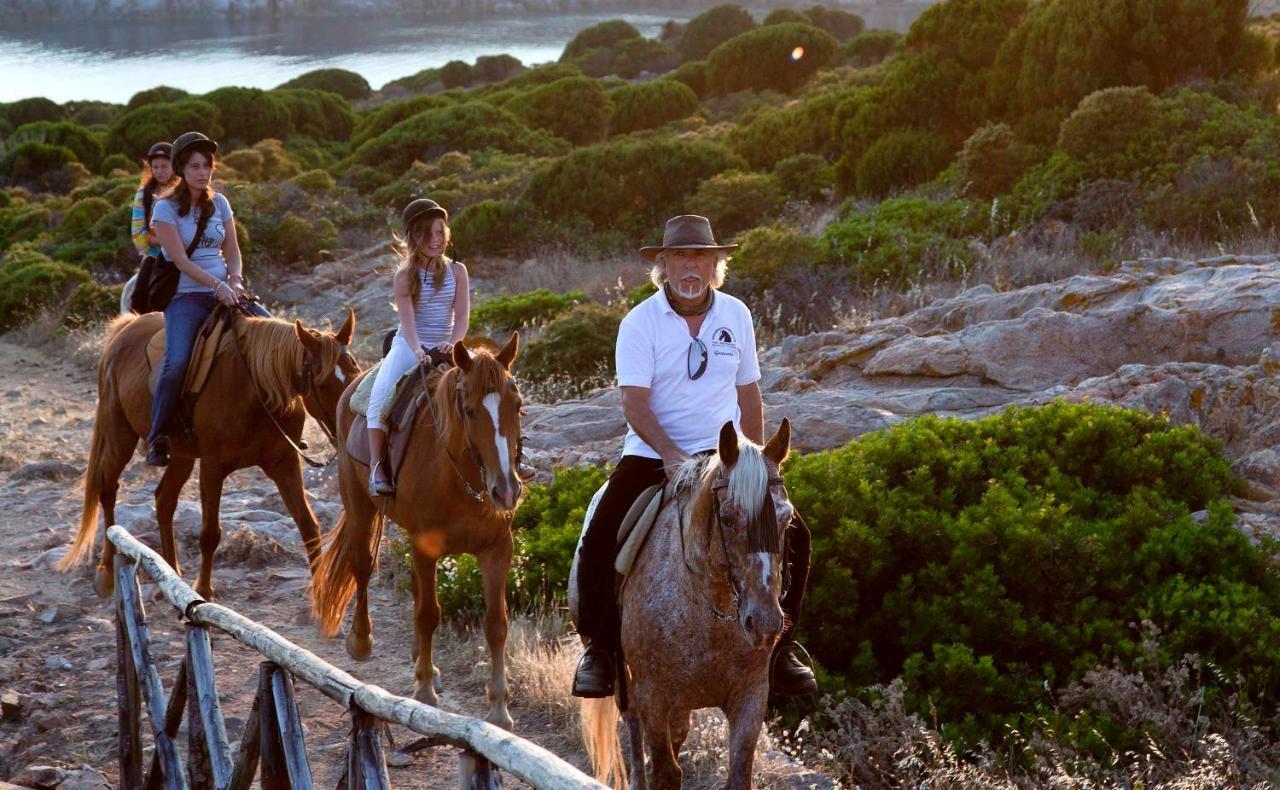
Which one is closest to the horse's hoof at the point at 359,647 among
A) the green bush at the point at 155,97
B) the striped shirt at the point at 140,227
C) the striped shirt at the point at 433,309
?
the striped shirt at the point at 433,309

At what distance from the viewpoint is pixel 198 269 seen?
27.0 feet

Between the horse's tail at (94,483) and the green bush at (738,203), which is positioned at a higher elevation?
the green bush at (738,203)

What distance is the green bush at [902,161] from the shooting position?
767 inches

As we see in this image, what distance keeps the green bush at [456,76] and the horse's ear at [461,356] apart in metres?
47.4

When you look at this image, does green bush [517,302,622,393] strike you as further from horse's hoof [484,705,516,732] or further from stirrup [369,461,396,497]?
horse's hoof [484,705,516,732]

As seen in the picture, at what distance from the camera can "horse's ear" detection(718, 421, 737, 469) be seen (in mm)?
4105

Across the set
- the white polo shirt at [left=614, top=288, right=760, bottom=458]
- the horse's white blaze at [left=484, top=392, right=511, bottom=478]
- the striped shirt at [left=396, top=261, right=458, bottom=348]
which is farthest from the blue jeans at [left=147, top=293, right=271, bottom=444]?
the white polo shirt at [left=614, top=288, right=760, bottom=458]

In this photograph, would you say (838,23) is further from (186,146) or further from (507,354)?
(507,354)

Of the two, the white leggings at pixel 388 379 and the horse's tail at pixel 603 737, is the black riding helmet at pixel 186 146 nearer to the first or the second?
the white leggings at pixel 388 379

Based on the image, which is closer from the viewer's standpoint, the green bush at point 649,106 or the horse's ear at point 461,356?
the horse's ear at point 461,356

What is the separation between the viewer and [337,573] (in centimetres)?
763

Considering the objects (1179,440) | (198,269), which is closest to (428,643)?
(198,269)

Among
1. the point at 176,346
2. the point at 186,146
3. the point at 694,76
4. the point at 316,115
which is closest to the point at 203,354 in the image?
the point at 176,346

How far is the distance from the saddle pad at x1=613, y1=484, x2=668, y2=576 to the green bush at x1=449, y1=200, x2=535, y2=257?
17592 mm
